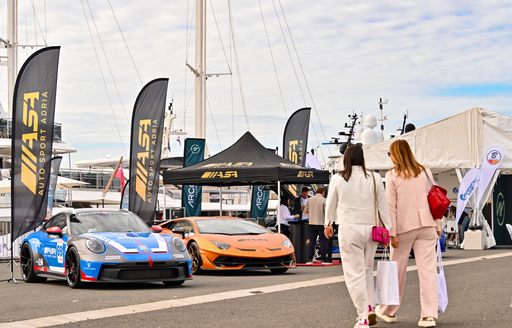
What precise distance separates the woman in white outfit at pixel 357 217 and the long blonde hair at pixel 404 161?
243mm

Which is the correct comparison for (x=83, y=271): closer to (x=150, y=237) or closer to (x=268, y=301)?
(x=150, y=237)

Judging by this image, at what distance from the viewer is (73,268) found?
13992 millimetres

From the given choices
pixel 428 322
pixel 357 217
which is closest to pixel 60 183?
pixel 357 217

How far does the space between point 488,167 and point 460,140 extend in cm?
134

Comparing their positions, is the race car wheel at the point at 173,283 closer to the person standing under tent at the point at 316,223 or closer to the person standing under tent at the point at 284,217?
the person standing under tent at the point at 316,223

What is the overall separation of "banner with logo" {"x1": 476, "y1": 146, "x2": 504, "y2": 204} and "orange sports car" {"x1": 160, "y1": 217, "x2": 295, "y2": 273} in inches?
464

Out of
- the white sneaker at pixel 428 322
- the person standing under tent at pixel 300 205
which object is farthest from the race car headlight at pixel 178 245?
the person standing under tent at pixel 300 205

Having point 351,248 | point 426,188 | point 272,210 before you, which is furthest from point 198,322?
point 272,210

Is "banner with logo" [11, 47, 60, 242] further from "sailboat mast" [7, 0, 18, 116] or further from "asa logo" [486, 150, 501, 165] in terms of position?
"sailboat mast" [7, 0, 18, 116]

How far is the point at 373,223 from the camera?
8516mm

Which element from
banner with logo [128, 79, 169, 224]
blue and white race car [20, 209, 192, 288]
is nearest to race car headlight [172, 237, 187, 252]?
blue and white race car [20, 209, 192, 288]

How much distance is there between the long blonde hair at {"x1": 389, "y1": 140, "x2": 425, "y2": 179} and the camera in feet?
28.7

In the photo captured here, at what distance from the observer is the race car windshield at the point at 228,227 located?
1756 cm

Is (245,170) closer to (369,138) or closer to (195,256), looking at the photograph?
(195,256)
